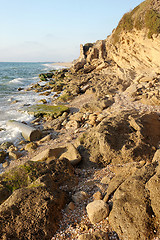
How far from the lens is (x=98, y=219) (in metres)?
2.78

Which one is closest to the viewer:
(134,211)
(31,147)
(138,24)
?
(134,211)

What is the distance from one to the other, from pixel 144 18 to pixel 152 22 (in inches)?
54.1

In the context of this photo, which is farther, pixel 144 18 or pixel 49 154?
pixel 144 18

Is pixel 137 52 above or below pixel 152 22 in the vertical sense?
below

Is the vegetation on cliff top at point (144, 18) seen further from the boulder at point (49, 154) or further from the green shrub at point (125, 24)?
the boulder at point (49, 154)

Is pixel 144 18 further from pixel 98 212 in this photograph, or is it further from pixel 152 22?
pixel 98 212

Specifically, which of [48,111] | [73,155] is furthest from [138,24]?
[73,155]

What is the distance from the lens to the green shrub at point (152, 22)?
11890 mm

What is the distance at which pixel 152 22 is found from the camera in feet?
40.3

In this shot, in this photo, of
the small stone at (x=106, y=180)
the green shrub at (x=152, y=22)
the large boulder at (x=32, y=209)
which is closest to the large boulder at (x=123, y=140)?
the small stone at (x=106, y=180)

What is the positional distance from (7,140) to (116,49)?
15.2m

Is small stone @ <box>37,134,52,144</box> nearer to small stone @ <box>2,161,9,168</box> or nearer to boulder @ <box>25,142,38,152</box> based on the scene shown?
boulder @ <box>25,142,38,152</box>

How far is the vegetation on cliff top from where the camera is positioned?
12200 millimetres

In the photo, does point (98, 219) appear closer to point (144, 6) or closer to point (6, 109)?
point (6, 109)
